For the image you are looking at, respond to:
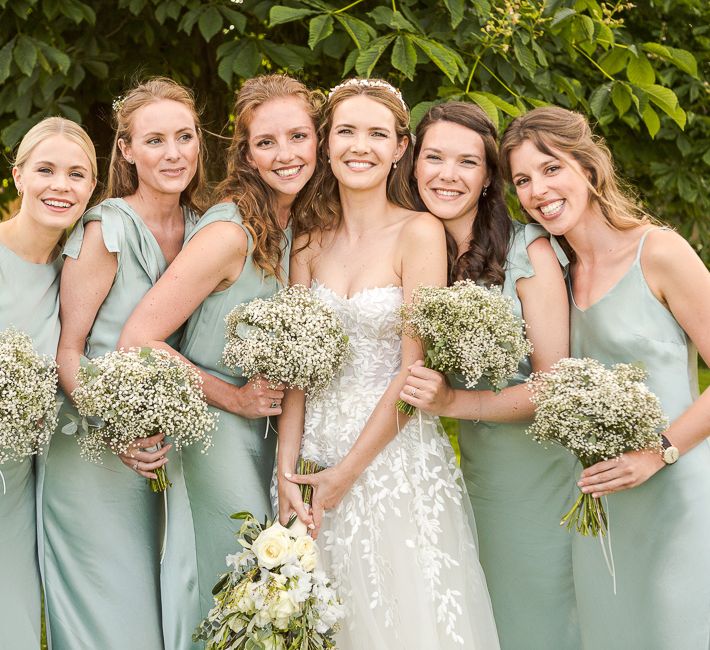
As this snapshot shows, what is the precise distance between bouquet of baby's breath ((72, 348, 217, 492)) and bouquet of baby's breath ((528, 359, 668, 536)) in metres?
1.47

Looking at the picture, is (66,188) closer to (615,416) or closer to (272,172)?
(272,172)

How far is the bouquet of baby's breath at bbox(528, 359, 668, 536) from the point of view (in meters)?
3.61

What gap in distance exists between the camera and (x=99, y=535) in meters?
4.31

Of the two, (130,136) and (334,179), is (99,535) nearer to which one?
(130,136)

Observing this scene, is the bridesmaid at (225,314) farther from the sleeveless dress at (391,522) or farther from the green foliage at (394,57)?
the green foliage at (394,57)

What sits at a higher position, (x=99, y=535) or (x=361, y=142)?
(x=361, y=142)

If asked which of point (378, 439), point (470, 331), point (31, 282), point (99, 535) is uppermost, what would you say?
point (31, 282)

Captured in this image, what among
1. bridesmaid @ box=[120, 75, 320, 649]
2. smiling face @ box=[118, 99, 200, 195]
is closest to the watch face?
bridesmaid @ box=[120, 75, 320, 649]

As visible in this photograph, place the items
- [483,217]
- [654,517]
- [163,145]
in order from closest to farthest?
[654,517] → [163,145] → [483,217]

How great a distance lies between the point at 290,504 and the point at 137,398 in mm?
951

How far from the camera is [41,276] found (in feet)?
14.1

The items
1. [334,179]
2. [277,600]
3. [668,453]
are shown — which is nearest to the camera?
[277,600]

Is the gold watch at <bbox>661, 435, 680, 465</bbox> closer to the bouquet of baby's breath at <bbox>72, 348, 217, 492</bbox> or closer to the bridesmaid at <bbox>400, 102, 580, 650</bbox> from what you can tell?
the bridesmaid at <bbox>400, 102, 580, 650</bbox>

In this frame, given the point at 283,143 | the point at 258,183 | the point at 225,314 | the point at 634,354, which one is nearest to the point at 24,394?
the point at 225,314
